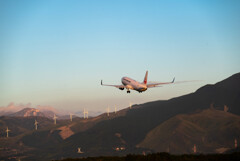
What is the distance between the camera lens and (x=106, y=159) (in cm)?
9369

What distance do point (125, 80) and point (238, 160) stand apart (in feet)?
342

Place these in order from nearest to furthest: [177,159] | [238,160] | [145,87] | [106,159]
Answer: [238,160]
[177,159]
[106,159]
[145,87]

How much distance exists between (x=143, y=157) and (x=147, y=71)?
94500 millimetres

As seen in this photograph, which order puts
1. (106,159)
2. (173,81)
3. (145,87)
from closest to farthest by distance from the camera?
(106,159) → (173,81) → (145,87)

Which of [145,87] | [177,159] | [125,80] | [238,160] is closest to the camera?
[238,160]

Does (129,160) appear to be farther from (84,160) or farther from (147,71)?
(147,71)

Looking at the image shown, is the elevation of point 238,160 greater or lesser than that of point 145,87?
lesser

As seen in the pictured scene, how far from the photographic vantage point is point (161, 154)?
3612 inches

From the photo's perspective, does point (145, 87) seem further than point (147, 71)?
No

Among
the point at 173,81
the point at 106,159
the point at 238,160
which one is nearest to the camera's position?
the point at 238,160

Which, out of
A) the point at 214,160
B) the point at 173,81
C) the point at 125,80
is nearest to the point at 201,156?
the point at 214,160

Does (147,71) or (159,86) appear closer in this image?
(159,86)

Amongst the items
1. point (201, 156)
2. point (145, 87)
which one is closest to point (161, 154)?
point (201, 156)

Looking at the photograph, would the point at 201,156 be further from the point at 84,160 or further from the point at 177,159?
the point at 84,160
